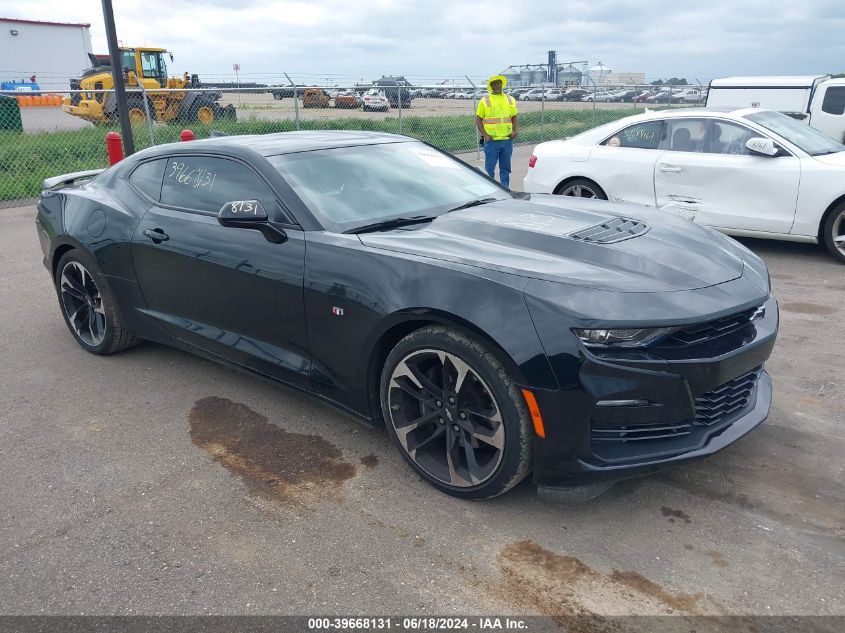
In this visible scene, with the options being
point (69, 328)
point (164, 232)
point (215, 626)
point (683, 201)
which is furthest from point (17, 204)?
point (215, 626)

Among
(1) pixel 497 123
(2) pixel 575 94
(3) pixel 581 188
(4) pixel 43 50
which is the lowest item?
(2) pixel 575 94

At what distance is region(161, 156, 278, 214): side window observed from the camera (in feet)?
12.7

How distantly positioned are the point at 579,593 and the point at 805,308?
13.4 feet

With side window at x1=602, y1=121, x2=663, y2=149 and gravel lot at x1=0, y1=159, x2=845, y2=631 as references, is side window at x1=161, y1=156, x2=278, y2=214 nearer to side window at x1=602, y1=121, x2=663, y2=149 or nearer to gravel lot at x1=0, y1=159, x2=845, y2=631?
gravel lot at x1=0, y1=159, x2=845, y2=631

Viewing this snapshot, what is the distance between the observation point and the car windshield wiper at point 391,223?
3.59 m

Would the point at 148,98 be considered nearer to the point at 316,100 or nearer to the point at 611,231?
the point at 316,100

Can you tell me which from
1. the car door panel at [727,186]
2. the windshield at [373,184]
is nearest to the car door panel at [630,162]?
the car door panel at [727,186]

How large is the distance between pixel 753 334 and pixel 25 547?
3127 millimetres

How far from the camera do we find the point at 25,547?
295 cm

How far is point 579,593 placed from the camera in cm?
257

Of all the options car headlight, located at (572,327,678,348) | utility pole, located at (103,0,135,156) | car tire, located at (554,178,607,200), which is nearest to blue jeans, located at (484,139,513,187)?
car tire, located at (554,178,607,200)

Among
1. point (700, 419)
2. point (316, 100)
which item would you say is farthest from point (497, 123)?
point (316, 100)

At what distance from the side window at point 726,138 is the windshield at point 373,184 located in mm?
3846

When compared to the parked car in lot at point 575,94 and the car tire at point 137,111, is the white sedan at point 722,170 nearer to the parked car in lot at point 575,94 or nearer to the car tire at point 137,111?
the car tire at point 137,111
